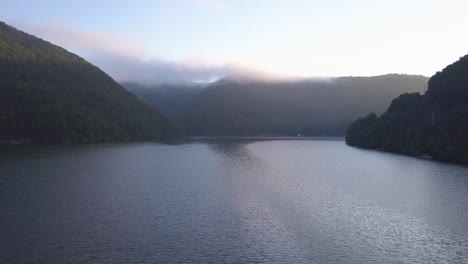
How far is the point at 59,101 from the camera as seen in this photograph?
344 feet

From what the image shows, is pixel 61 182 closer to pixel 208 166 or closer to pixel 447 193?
pixel 208 166

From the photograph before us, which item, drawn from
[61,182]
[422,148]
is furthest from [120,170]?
[422,148]

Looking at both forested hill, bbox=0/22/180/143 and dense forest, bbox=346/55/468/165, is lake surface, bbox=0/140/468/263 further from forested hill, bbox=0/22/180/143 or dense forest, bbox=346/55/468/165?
forested hill, bbox=0/22/180/143

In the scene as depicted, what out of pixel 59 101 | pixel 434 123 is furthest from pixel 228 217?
pixel 59 101

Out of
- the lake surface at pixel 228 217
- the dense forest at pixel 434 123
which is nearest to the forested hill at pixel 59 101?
the lake surface at pixel 228 217

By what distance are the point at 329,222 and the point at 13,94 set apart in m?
93.2

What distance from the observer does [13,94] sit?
99.7 meters

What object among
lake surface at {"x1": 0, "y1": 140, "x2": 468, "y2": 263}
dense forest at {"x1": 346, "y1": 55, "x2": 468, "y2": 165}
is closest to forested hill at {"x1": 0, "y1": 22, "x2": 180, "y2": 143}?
lake surface at {"x1": 0, "y1": 140, "x2": 468, "y2": 263}

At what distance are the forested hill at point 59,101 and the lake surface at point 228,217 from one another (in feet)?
179

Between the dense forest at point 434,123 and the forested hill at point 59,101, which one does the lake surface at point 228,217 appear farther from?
the forested hill at point 59,101

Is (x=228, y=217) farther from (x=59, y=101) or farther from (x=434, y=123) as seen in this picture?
(x=59, y=101)

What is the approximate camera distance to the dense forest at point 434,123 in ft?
197

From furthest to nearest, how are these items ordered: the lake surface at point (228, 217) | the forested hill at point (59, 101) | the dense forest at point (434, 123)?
1. the forested hill at point (59, 101)
2. the dense forest at point (434, 123)
3. the lake surface at point (228, 217)

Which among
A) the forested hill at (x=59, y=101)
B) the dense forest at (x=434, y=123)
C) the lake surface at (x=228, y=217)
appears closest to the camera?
the lake surface at (x=228, y=217)
